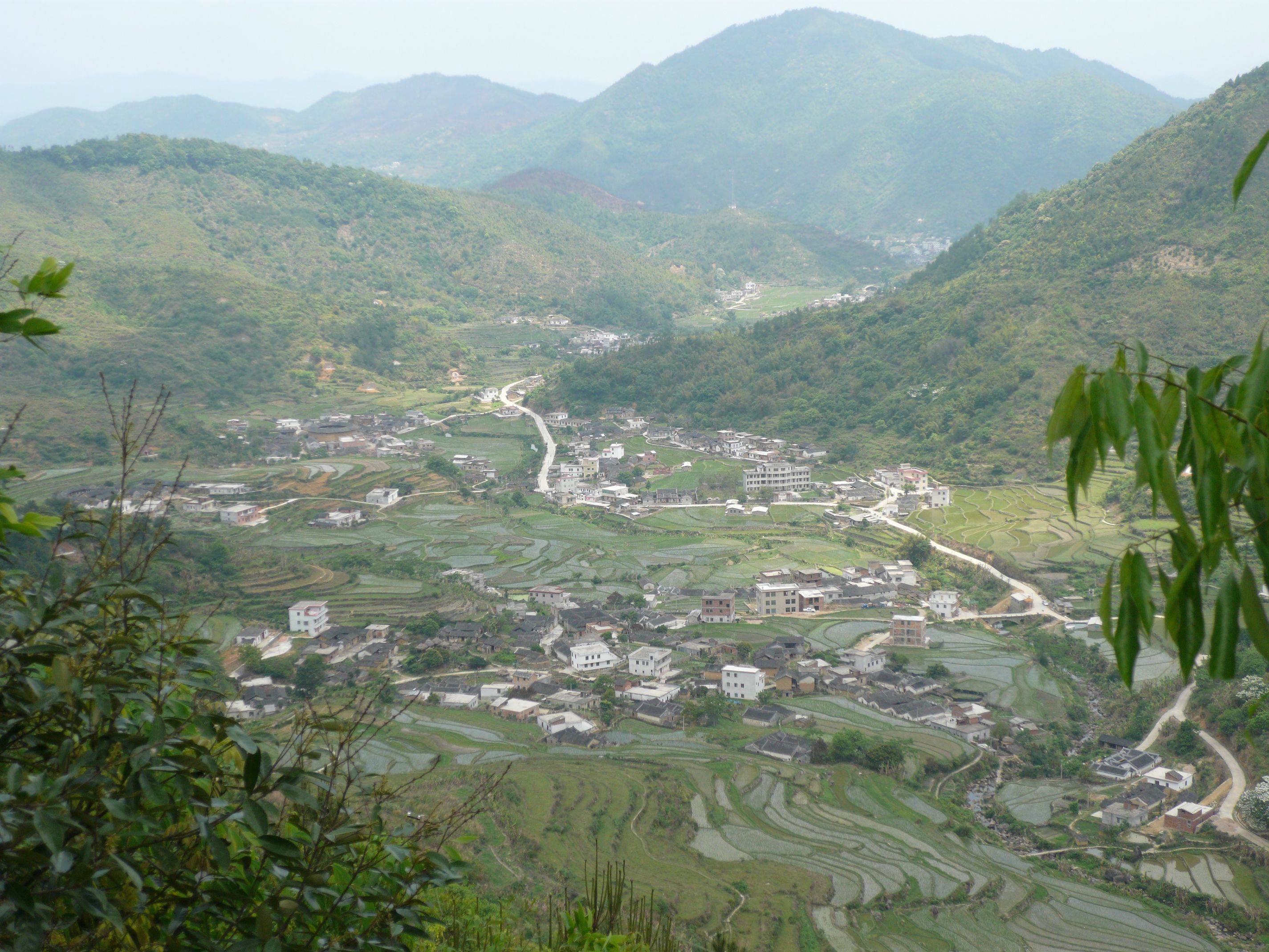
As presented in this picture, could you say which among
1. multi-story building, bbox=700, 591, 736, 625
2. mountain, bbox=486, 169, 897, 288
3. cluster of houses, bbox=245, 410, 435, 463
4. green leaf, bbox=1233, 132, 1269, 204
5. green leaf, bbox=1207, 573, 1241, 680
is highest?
mountain, bbox=486, 169, 897, 288

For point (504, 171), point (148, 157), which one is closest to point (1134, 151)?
point (148, 157)

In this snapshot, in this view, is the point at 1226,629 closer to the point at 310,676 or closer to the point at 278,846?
the point at 278,846

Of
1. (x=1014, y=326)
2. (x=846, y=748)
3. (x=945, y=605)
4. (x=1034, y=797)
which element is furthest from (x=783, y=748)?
(x=1014, y=326)

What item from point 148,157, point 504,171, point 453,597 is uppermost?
point 504,171

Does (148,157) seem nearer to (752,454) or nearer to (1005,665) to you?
(752,454)

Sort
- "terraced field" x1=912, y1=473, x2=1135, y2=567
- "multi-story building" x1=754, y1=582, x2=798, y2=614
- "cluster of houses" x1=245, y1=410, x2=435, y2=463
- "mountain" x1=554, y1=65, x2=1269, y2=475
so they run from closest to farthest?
"multi-story building" x1=754, y1=582, x2=798, y2=614 → "terraced field" x1=912, y1=473, x2=1135, y2=567 → "mountain" x1=554, y1=65, x2=1269, y2=475 → "cluster of houses" x1=245, y1=410, x2=435, y2=463

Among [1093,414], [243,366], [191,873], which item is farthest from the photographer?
[243,366]

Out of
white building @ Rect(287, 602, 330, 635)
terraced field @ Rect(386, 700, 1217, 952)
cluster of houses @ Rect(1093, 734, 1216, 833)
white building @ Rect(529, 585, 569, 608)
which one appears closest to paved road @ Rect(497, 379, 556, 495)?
white building @ Rect(529, 585, 569, 608)

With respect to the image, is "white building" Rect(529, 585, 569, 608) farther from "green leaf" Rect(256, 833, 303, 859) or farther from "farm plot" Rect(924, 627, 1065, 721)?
"green leaf" Rect(256, 833, 303, 859)
